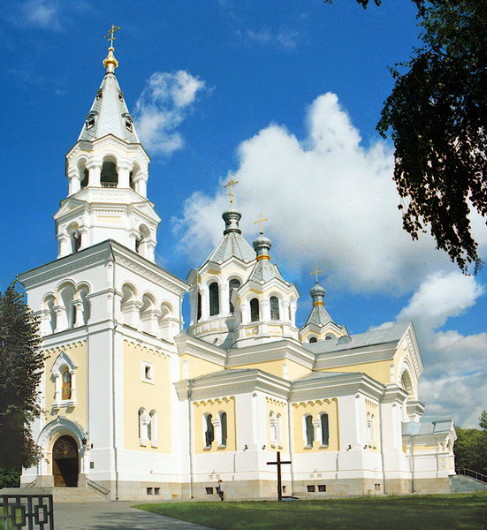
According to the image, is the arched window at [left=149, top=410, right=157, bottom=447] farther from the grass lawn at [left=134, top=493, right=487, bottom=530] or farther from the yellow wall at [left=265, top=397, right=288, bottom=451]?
the grass lawn at [left=134, top=493, right=487, bottom=530]

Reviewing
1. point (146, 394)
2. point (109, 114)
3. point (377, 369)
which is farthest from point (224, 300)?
point (109, 114)

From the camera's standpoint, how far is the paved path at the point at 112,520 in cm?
1395

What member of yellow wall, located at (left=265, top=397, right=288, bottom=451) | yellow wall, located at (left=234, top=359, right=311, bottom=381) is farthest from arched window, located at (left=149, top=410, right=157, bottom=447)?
yellow wall, located at (left=234, top=359, right=311, bottom=381)

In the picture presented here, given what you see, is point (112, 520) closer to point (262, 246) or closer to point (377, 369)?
point (377, 369)

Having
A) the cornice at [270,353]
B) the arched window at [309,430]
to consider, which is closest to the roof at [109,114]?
the cornice at [270,353]

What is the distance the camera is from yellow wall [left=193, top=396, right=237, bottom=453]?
29266 millimetres

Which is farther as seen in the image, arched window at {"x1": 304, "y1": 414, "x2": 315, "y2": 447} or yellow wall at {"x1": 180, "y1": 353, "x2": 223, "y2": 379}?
yellow wall at {"x1": 180, "y1": 353, "x2": 223, "y2": 379}

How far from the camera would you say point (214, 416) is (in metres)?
30.0

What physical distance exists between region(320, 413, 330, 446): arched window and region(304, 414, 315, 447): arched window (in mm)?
484

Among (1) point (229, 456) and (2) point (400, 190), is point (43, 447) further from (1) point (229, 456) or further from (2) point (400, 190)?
(2) point (400, 190)

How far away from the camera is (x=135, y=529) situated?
43.9ft

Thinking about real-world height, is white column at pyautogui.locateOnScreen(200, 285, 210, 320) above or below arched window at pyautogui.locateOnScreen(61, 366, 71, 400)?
above

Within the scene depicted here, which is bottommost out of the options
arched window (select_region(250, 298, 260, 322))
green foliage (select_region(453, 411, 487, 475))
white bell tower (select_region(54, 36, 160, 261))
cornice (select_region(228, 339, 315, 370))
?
green foliage (select_region(453, 411, 487, 475))

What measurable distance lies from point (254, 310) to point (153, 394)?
11289mm
